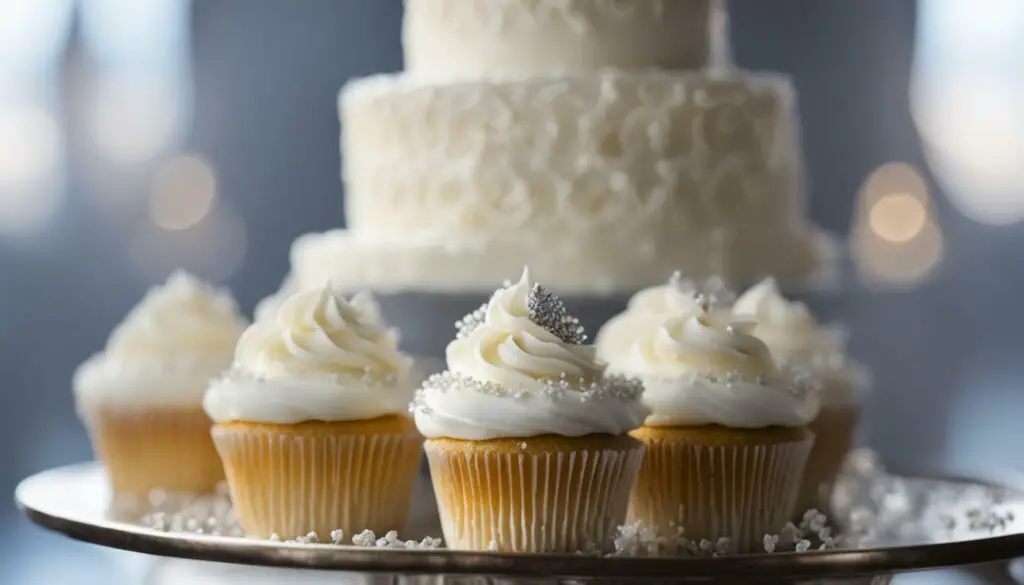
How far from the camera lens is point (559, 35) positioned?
3752 mm

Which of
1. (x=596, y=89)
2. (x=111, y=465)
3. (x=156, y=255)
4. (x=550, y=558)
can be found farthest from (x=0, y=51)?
(x=550, y=558)

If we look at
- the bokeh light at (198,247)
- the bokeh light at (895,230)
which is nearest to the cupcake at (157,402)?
the bokeh light at (198,247)

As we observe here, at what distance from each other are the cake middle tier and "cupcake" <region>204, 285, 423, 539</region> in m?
0.61

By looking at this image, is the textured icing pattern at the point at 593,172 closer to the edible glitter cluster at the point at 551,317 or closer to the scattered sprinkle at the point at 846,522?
the scattered sprinkle at the point at 846,522

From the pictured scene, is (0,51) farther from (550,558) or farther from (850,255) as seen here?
(550,558)

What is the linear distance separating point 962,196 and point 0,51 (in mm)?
4143

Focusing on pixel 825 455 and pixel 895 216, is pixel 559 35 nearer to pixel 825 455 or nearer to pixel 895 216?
pixel 825 455

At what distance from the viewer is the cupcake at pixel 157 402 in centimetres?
371

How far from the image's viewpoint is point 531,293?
286cm

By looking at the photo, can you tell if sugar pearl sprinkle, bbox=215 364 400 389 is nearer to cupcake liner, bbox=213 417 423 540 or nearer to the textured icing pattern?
cupcake liner, bbox=213 417 423 540

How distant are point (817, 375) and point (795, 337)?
12cm

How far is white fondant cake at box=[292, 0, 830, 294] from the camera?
11.8 ft

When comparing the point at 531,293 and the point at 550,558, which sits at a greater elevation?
the point at 531,293

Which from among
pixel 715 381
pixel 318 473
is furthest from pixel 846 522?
pixel 318 473
